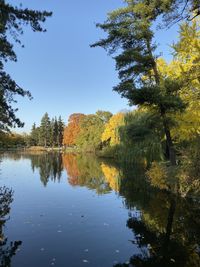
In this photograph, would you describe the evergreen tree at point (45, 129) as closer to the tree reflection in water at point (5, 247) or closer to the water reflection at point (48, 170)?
the water reflection at point (48, 170)

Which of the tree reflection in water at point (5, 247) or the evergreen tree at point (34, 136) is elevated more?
the evergreen tree at point (34, 136)

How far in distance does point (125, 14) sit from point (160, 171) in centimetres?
890

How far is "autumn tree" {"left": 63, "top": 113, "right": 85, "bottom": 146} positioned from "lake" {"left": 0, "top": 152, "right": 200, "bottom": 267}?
7685cm

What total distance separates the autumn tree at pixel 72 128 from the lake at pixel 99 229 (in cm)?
7685

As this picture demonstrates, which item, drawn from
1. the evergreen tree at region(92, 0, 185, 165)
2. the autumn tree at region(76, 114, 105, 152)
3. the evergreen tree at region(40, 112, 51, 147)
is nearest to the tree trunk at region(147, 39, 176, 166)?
the evergreen tree at region(92, 0, 185, 165)

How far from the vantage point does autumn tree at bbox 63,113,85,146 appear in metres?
93.1

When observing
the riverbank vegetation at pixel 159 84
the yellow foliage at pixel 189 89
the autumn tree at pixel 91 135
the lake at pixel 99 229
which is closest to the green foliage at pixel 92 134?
the autumn tree at pixel 91 135

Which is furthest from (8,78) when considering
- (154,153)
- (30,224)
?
(154,153)

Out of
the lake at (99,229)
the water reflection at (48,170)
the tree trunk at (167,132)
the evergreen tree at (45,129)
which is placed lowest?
the lake at (99,229)

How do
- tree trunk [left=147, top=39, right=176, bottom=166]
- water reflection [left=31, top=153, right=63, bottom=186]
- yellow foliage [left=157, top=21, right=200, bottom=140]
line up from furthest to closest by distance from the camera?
water reflection [left=31, top=153, right=63, bottom=186] < tree trunk [left=147, top=39, right=176, bottom=166] < yellow foliage [left=157, top=21, right=200, bottom=140]

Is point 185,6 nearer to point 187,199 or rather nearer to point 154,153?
point 187,199

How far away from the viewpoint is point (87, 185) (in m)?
19.9

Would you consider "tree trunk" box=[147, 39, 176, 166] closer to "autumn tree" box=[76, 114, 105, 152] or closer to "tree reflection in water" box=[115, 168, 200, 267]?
"tree reflection in water" box=[115, 168, 200, 267]

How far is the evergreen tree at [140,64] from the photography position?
14.1 meters
